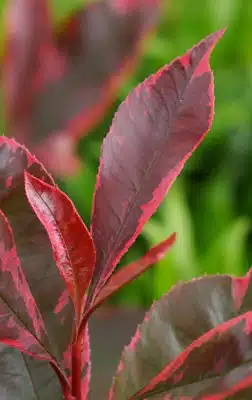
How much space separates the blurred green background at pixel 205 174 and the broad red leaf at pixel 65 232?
23.4 inches

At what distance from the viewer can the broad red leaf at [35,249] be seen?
0.25 meters

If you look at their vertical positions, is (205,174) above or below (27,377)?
below

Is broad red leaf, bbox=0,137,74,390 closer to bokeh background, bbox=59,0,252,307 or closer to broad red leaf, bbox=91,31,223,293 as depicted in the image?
broad red leaf, bbox=91,31,223,293

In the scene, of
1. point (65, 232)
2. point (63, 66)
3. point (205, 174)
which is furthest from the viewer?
point (205, 174)

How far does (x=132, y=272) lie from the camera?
0.25 metres

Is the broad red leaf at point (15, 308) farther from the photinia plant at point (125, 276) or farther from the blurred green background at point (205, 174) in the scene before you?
the blurred green background at point (205, 174)

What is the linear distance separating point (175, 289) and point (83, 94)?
42 cm

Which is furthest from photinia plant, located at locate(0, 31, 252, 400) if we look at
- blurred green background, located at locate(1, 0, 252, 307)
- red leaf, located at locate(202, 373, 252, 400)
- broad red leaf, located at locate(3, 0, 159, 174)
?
blurred green background, located at locate(1, 0, 252, 307)

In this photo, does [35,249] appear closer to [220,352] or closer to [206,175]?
[220,352]

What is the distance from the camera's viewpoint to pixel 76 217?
214 mm

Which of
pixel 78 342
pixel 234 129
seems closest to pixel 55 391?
pixel 78 342

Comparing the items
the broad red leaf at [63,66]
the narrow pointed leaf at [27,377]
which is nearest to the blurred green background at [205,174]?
the broad red leaf at [63,66]

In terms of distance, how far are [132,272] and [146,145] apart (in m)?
0.05

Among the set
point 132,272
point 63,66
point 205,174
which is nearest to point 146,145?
point 132,272
